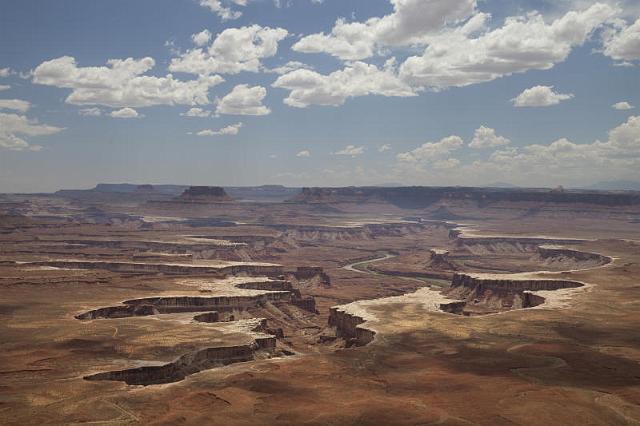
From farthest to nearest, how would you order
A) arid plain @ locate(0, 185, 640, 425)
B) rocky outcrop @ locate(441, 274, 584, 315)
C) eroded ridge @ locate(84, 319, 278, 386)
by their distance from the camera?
1. rocky outcrop @ locate(441, 274, 584, 315)
2. eroded ridge @ locate(84, 319, 278, 386)
3. arid plain @ locate(0, 185, 640, 425)

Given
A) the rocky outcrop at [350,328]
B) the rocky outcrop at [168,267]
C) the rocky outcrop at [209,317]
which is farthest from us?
the rocky outcrop at [168,267]

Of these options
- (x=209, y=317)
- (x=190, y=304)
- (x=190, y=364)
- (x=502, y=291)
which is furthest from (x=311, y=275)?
(x=190, y=364)

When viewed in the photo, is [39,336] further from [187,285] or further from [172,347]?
[187,285]

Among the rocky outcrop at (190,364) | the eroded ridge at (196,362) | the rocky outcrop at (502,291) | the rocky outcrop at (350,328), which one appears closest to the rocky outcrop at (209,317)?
the eroded ridge at (196,362)

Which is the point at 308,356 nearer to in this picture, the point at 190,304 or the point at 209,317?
the point at 209,317

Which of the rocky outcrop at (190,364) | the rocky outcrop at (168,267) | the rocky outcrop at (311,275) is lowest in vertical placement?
the rocky outcrop at (311,275)

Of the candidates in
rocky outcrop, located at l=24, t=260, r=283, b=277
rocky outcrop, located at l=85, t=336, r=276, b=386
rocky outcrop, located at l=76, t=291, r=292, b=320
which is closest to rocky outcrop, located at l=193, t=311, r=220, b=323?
rocky outcrop, located at l=76, t=291, r=292, b=320

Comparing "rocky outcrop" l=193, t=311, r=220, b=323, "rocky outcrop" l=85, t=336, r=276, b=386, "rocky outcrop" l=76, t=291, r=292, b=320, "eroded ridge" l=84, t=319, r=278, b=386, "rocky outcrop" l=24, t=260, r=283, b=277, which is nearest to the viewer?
"rocky outcrop" l=85, t=336, r=276, b=386

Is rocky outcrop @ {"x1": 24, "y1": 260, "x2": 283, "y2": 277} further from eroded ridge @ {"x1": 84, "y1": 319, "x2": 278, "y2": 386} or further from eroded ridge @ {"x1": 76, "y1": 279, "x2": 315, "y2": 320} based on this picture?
eroded ridge @ {"x1": 84, "y1": 319, "x2": 278, "y2": 386}

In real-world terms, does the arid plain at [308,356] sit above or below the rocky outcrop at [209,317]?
above

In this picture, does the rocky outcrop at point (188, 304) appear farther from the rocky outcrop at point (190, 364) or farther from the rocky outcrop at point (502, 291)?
the rocky outcrop at point (502, 291)

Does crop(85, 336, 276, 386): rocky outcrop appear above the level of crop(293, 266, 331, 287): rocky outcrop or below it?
above

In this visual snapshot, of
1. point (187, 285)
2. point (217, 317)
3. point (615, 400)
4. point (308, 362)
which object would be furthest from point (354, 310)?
point (615, 400)
